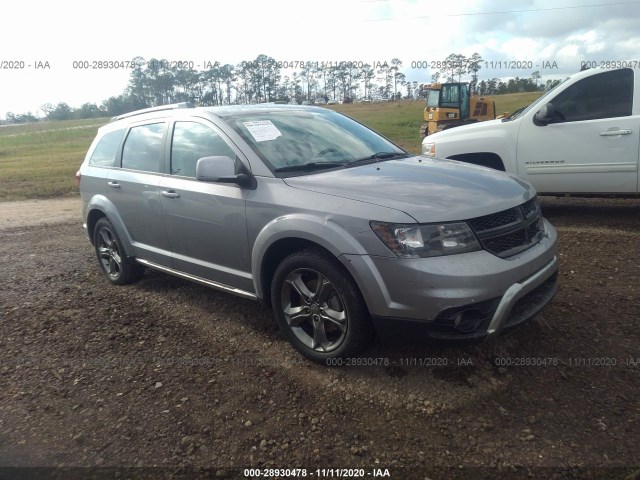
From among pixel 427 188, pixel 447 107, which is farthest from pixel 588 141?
pixel 447 107

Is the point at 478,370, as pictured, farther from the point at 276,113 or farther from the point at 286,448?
the point at 276,113

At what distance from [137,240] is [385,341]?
9.28ft

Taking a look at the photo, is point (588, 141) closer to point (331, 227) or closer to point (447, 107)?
point (331, 227)

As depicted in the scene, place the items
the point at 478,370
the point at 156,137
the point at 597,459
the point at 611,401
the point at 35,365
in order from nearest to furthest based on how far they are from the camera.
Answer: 1. the point at 597,459
2. the point at 611,401
3. the point at 478,370
4. the point at 35,365
5. the point at 156,137

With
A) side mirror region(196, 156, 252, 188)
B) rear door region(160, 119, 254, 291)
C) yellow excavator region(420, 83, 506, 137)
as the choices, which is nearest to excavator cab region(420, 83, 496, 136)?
yellow excavator region(420, 83, 506, 137)

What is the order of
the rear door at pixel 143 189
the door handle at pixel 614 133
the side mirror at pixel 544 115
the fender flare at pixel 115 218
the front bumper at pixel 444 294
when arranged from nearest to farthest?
1. the front bumper at pixel 444 294
2. the rear door at pixel 143 189
3. the fender flare at pixel 115 218
4. the door handle at pixel 614 133
5. the side mirror at pixel 544 115

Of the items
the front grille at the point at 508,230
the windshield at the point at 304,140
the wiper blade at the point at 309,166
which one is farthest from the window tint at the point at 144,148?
the front grille at the point at 508,230

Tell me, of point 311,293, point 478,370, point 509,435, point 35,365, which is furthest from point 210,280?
point 509,435

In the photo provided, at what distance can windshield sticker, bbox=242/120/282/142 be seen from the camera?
3.83 metres

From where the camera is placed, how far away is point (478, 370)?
10.5ft

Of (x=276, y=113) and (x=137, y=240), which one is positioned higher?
(x=276, y=113)

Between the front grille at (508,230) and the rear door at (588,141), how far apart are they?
334 centimetres

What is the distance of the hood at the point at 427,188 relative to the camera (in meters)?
2.96

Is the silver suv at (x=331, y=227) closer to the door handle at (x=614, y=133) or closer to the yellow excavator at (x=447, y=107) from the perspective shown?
the door handle at (x=614, y=133)
